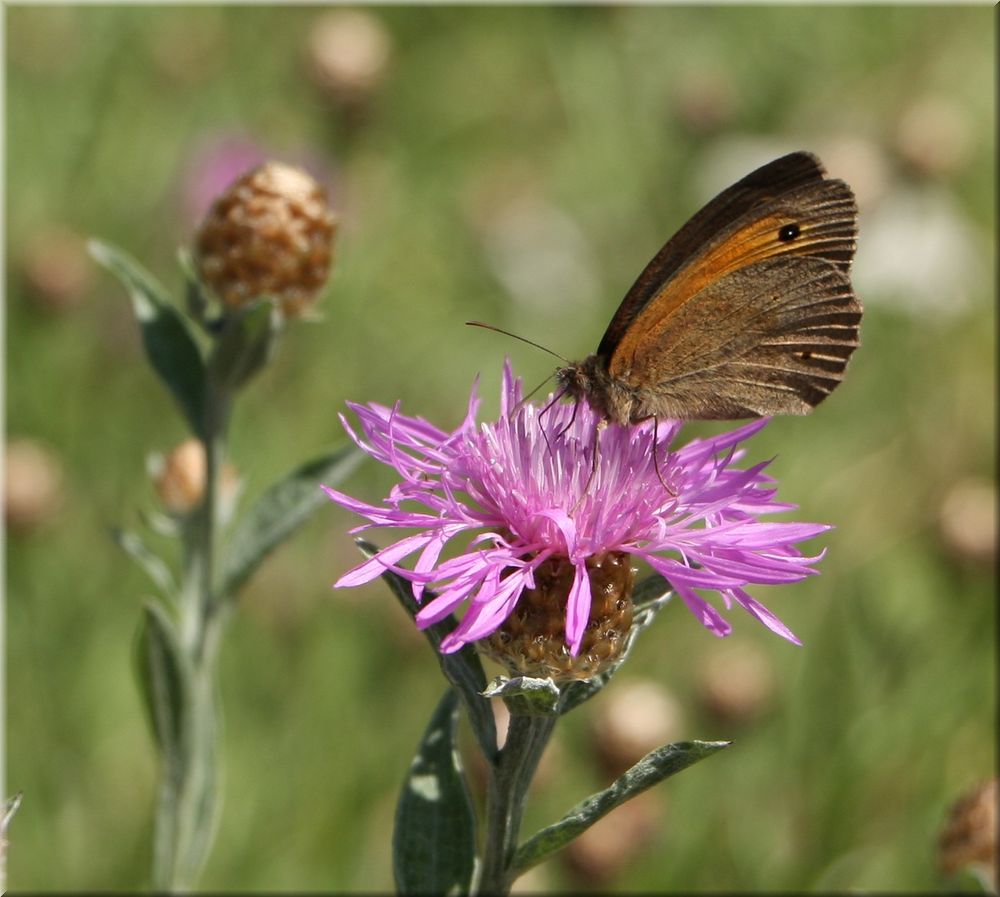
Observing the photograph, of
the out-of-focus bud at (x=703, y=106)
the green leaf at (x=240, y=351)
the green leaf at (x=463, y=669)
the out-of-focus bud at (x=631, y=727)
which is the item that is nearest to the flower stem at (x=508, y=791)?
the green leaf at (x=463, y=669)

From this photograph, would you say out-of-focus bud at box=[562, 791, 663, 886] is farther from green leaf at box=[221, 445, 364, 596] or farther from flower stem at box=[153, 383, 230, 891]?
green leaf at box=[221, 445, 364, 596]

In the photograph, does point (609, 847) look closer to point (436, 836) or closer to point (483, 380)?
point (436, 836)

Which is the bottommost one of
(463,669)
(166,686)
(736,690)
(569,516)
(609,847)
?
(609,847)

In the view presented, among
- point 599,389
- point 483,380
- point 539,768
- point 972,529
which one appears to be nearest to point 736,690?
point 539,768

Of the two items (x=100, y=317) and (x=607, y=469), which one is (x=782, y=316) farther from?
(x=100, y=317)

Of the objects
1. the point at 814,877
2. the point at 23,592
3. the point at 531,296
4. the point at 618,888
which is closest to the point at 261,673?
the point at 23,592

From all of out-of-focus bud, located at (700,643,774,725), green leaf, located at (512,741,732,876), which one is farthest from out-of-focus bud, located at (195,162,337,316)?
out-of-focus bud, located at (700,643,774,725)
